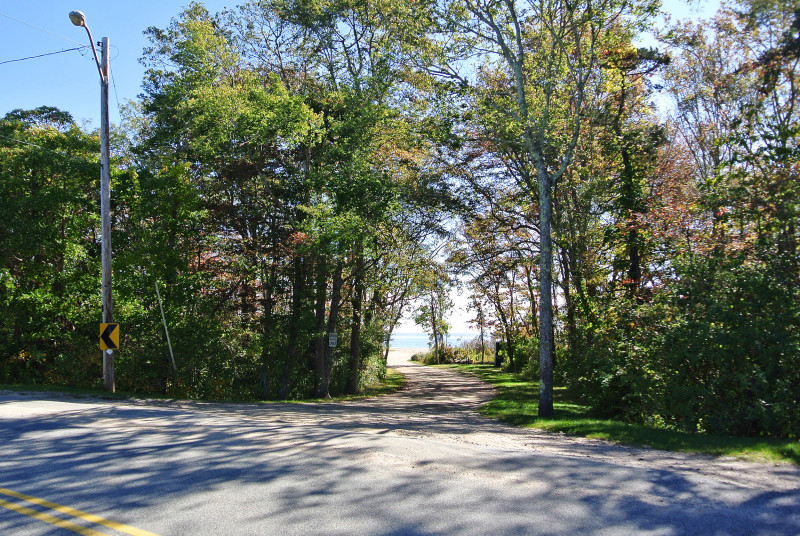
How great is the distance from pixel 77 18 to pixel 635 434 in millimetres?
17803

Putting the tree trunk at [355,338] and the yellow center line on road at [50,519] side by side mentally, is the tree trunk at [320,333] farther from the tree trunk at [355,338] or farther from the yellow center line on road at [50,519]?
the yellow center line on road at [50,519]

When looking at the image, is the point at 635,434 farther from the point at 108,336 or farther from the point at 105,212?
the point at 105,212

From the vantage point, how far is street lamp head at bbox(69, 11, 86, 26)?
14.7 metres

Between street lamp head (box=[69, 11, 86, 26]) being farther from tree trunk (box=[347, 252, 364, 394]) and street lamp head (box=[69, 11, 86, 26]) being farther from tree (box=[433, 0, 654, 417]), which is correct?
tree trunk (box=[347, 252, 364, 394])

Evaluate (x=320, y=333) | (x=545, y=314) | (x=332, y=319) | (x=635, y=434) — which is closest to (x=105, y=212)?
(x=320, y=333)

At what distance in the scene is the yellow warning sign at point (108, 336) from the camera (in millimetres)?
15703

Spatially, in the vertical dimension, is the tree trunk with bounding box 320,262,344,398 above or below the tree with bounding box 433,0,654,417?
below

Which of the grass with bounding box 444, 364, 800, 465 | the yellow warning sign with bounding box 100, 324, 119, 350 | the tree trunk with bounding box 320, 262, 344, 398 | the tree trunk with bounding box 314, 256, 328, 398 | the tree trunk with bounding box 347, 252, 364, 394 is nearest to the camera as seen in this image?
the grass with bounding box 444, 364, 800, 465

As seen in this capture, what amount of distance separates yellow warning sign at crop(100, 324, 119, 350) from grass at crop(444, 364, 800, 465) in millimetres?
11447

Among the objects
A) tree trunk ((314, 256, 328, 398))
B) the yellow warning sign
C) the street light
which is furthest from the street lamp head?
tree trunk ((314, 256, 328, 398))

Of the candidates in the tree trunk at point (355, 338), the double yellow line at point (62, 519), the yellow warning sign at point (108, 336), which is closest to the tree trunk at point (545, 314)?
the tree trunk at point (355, 338)

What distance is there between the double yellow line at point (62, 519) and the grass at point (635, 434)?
28.0 ft

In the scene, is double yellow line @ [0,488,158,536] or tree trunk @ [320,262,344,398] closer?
double yellow line @ [0,488,158,536]

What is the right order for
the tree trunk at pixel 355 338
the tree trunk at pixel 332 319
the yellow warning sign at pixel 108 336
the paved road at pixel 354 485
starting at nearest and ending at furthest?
the paved road at pixel 354 485, the yellow warning sign at pixel 108 336, the tree trunk at pixel 332 319, the tree trunk at pixel 355 338
